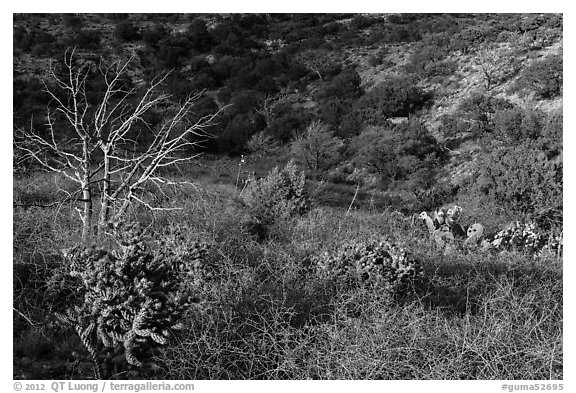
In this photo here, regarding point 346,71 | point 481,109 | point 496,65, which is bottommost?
point 481,109

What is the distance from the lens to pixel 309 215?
30.0 ft

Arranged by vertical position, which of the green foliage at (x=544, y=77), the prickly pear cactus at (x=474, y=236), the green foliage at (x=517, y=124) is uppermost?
the green foliage at (x=544, y=77)

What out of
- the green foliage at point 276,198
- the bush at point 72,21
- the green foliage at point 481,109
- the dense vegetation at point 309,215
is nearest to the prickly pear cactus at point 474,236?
the dense vegetation at point 309,215

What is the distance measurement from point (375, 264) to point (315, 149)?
1733 centimetres

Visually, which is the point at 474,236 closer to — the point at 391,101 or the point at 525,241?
the point at 525,241

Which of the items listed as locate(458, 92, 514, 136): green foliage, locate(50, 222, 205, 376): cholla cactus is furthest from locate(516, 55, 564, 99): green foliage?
locate(50, 222, 205, 376): cholla cactus

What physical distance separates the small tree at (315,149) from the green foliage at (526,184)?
1039 centimetres

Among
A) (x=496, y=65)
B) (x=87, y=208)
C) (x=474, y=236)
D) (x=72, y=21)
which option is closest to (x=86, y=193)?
(x=87, y=208)

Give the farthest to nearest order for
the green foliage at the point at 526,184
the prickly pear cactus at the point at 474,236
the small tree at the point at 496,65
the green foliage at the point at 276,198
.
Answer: the small tree at the point at 496,65, the green foliage at the point at 526,184, the green foliage at the point at 276,198, the prickly pear cactus at the point at 474,236

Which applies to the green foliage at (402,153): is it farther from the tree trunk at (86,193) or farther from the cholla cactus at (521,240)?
the tree trunk at (86,193)

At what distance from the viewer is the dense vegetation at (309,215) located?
372 centimetres

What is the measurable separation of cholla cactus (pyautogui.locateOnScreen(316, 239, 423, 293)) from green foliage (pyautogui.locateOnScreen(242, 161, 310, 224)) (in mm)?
3503

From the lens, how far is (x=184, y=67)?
85.0ft

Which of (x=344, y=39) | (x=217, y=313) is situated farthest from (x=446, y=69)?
(x=217, y=313)
